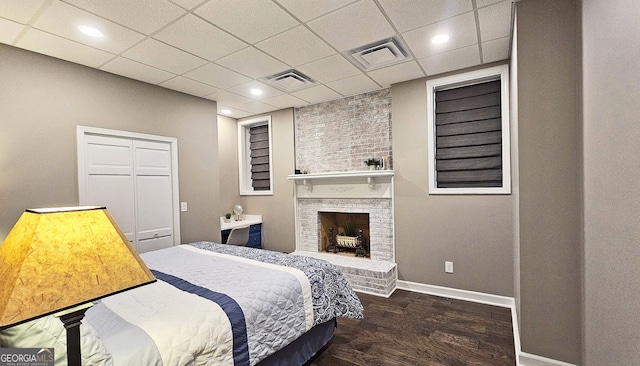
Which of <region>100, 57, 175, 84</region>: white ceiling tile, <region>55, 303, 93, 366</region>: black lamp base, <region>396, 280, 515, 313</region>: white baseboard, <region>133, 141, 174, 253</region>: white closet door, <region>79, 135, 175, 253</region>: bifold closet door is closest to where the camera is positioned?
<region>55, 303, 93, 366</region>: black lamp base

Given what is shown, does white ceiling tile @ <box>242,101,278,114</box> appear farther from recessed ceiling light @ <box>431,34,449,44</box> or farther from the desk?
recessed ceiling light @ <box>431,34,449,44</box>

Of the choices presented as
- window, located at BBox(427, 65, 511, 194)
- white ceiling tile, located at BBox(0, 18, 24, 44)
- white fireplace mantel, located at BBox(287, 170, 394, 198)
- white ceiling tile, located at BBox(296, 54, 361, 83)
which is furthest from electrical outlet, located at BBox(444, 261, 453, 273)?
white ceiling tile, located at BBox(0, 18, 24, 44)

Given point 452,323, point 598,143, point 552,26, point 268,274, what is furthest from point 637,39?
point 452,323

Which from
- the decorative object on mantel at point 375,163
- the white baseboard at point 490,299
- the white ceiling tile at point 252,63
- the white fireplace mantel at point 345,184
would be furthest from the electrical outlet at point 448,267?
the white ceiling tile at point 252,63

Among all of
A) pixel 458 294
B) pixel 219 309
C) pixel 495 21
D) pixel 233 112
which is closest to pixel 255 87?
pixel 233 112

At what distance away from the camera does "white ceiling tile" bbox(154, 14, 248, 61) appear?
89.8 inches

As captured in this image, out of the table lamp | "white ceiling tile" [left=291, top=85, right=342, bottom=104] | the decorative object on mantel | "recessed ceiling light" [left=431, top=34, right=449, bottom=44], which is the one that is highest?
"recessed ceiling light" [left=431, top=34, right=449, bottom=44]

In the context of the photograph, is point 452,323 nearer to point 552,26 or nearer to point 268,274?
point 268,274

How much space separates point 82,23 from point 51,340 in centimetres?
232

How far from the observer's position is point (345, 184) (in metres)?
4.24

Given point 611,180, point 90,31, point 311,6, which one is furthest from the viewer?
point 90,31

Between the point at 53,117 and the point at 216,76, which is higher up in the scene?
the point at 216,76

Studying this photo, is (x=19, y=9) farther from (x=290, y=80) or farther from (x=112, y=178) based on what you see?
(x=290, y=80)

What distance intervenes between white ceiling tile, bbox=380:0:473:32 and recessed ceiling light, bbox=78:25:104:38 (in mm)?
2304
